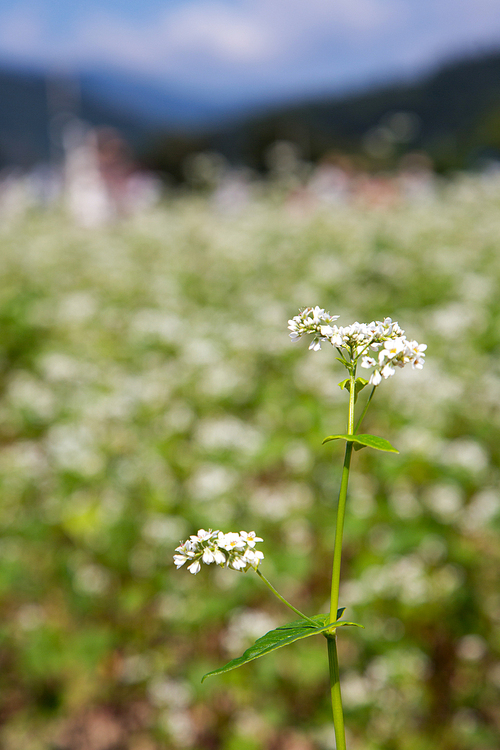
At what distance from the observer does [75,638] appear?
237cm

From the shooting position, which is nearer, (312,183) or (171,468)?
(171,468)

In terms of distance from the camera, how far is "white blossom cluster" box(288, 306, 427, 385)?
0.64 metres

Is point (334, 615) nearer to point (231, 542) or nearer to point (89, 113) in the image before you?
point (231, 542)

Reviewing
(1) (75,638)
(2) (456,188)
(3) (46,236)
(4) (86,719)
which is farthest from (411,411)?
(2) (456,188)

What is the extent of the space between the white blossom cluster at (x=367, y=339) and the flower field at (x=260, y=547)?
178 centimetres

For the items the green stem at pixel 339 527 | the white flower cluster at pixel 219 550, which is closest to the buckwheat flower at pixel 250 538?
the white flower cluster at pixel 219 550

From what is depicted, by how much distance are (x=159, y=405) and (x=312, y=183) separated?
738cm

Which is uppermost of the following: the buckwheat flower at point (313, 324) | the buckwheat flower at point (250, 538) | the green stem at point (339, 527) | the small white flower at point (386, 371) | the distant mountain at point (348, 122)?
the distant mountain at point (348, 122)

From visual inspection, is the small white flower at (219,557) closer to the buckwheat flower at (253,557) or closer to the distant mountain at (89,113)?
the buckwheat flower at (253,557)

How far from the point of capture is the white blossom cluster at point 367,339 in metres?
0.64

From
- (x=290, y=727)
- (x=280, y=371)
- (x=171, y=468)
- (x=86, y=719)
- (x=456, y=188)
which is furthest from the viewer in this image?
(x=456, y=188)

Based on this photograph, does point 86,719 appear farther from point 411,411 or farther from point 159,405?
point 411,411

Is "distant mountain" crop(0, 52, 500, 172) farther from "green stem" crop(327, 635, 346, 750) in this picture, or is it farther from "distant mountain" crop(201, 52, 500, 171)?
"green stem" crop(327, 635, 346, 750)

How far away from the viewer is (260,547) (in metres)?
2.51
